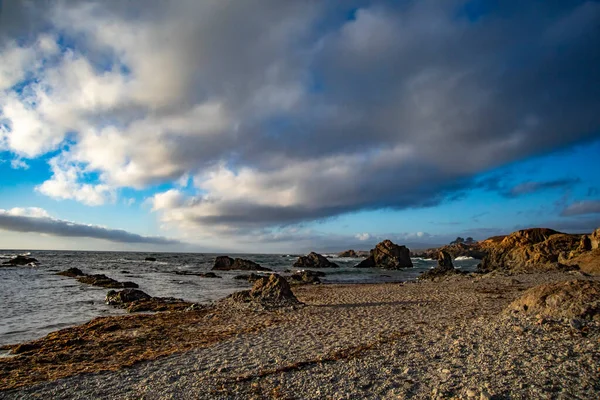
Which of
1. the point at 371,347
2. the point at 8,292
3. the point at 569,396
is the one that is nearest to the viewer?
the point at 569,396

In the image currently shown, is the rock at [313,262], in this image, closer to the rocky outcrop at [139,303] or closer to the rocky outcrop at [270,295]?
the rocky outcrop at [139,303]

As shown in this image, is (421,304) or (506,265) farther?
(506,265)

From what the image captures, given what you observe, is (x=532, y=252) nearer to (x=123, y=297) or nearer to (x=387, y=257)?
(x=387, y=257)

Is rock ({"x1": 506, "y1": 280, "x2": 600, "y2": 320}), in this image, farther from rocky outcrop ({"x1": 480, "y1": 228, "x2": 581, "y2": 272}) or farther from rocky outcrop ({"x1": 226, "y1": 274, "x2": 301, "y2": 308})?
rocky outcrop ({"x1": 480, "y1": 228, "x2": 581, "y2": 272})

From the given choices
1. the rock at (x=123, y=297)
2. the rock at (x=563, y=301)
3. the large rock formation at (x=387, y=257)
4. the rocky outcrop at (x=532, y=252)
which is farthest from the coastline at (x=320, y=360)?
the large rock formation at (x=387, y=257)

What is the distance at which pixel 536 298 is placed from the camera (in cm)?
1311

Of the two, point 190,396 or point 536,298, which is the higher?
point 536,298

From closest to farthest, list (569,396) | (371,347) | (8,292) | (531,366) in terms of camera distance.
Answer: (569,396), (531,366), (371,347), (8,292)

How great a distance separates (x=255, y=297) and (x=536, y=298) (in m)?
13.7

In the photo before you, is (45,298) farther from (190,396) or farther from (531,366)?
(531,366)

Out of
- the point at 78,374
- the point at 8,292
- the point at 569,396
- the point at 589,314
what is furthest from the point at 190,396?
the point at 8,292

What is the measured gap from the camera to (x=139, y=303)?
22266mm

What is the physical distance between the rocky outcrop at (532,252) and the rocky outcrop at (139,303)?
1663 inches

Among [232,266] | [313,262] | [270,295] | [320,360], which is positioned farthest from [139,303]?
[313,262]
